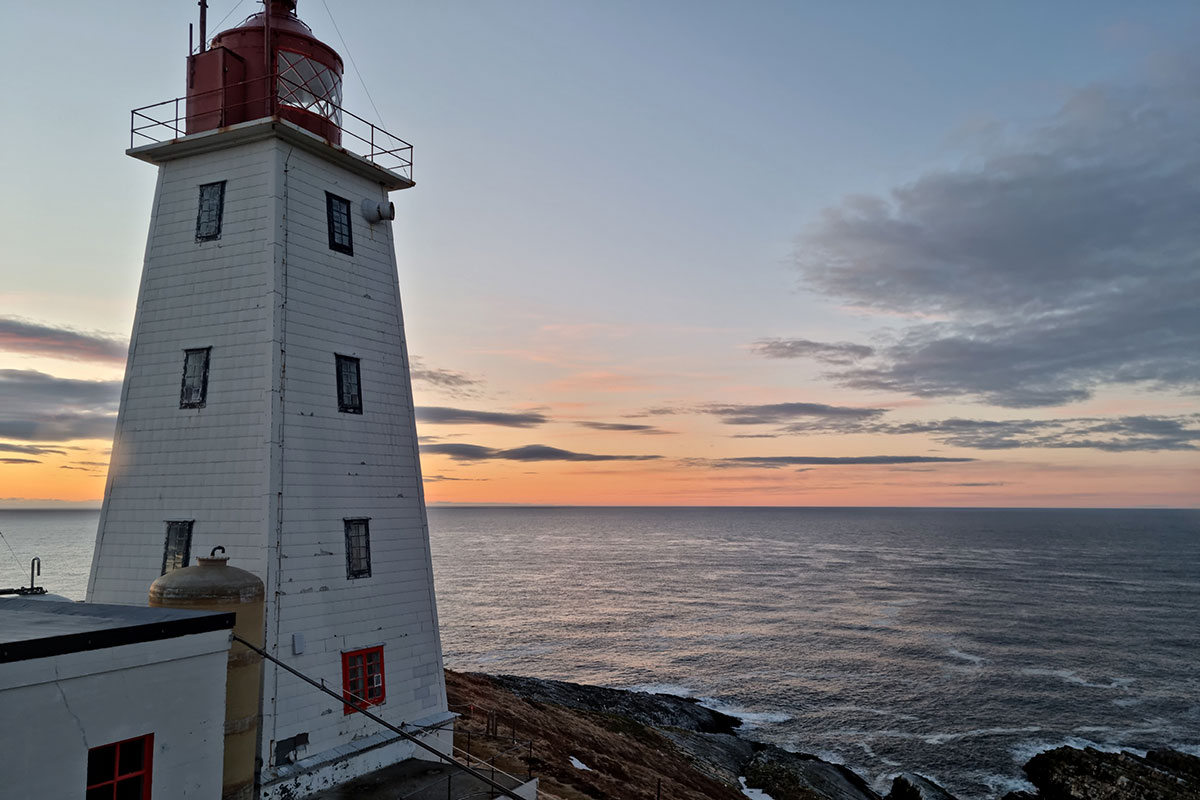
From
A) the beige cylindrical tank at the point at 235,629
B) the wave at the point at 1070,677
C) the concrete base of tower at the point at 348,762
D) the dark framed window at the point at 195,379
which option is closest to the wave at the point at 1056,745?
the wave at the point at 1070,677

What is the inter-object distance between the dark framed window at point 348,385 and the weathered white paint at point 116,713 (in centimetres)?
639

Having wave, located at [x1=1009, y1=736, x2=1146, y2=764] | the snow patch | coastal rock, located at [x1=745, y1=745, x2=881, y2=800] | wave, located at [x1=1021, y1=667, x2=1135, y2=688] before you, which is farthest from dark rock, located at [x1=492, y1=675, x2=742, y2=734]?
wave, located at [x1=1021, y1=667, x2=1135, y2=688]

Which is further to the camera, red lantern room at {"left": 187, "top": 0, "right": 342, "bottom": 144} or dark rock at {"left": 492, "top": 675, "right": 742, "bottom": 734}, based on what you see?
dark rock at {"left": 492, "top": 675, "right": 742, "bottom": 734}

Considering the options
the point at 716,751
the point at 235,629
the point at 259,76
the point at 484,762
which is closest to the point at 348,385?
the point at 235,629

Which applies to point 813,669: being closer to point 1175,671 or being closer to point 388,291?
point 1175,671

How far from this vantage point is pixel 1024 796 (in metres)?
36.3

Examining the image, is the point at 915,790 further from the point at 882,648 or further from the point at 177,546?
the point at 177,546

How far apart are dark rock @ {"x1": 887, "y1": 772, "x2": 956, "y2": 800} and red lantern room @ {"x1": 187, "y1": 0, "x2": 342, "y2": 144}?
3746 cm

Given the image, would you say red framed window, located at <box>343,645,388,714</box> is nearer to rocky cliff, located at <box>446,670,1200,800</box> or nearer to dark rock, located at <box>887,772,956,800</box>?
rocky cliff, located at <box>446,670,1200,800</box>

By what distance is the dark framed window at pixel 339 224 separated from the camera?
19.4 meters

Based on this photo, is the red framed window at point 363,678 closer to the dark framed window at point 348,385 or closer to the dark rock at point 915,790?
the dark framed window at point 348,385

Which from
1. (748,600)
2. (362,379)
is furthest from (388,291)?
(748,600)

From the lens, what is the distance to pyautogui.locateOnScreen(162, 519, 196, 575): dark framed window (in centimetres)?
1739

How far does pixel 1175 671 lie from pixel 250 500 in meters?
71.6
